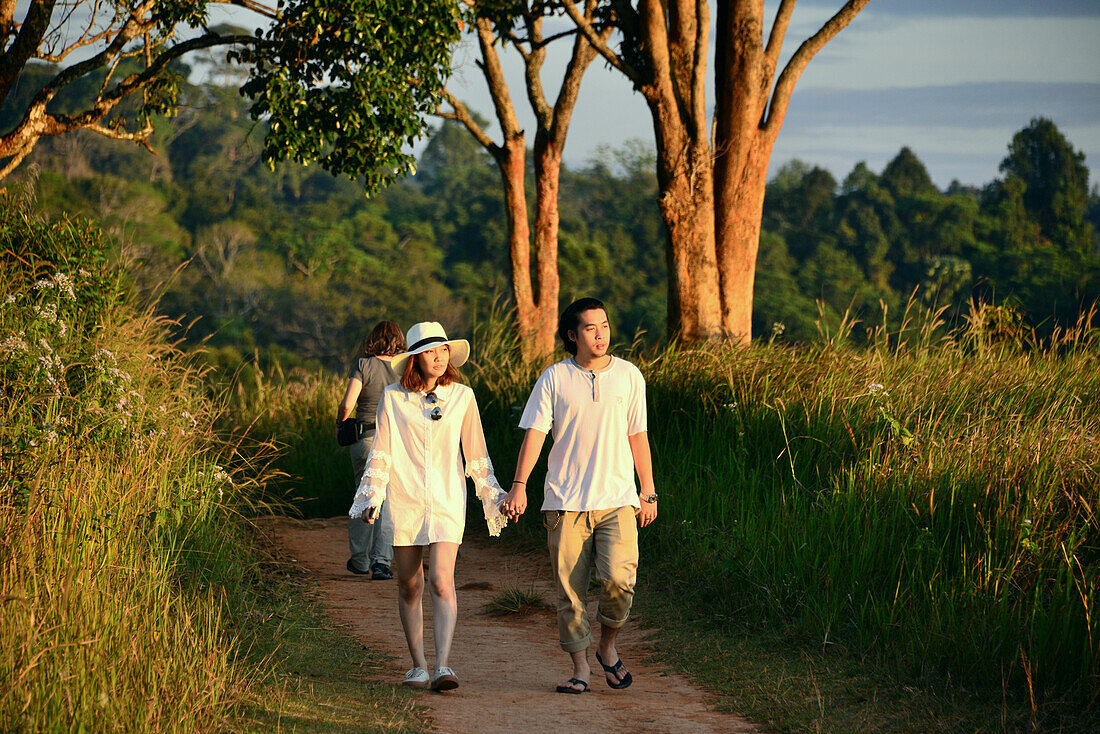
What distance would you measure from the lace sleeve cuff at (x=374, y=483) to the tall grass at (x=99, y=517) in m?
0.81

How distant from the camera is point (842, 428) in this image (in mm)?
7676

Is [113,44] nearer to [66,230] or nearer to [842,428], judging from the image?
[66,230]

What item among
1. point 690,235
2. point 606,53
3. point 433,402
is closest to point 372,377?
point 433,402

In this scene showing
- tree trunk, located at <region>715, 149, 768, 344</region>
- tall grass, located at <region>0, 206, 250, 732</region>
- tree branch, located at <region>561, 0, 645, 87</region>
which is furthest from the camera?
tree trunk, located at <region>715, 149, 768, 344</region>

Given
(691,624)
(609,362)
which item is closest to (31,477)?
(609,362)

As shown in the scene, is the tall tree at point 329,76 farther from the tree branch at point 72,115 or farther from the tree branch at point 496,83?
the tree branch at point 496,83

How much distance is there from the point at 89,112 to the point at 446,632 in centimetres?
822

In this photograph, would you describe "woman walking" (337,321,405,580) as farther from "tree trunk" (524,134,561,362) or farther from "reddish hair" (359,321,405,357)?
"tree trunk" (524,134,561,362)

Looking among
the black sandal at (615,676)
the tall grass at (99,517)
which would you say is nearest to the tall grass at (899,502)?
the black sandal at (615,676)

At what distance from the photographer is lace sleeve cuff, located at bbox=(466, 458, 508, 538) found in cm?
511

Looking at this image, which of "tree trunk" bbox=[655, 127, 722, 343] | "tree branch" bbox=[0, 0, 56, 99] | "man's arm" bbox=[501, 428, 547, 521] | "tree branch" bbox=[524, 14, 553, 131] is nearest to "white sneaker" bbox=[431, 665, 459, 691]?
"man's arm" bbox=[501, 428, 547, 521]

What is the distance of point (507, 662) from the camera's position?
5.93 metres

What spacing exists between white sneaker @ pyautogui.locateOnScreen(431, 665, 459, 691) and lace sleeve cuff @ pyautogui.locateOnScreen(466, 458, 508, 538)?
2.20 ft

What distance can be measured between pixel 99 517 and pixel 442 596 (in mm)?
1798
